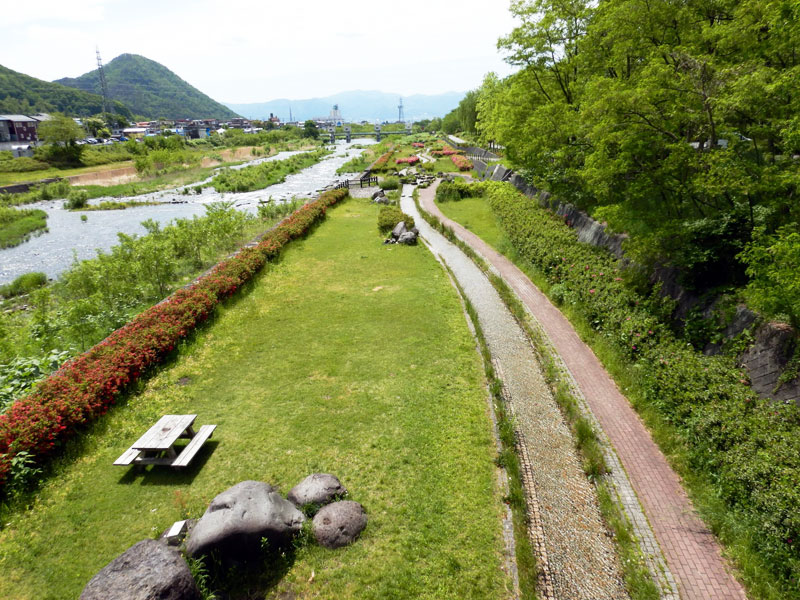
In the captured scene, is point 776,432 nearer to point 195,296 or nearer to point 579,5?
point 195,296

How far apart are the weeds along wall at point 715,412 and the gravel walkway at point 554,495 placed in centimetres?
251

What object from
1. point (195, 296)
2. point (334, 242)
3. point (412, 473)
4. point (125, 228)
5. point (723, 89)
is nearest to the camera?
point (412, 473)

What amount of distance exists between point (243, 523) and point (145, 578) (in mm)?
1521

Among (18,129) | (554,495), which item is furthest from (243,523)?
(18,129)

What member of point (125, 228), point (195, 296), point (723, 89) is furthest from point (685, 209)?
point (125, 228)

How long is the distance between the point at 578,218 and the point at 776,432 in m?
15.6

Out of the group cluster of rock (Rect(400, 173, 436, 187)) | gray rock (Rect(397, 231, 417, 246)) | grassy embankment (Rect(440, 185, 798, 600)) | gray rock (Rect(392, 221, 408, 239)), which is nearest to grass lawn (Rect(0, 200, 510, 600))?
grassy embankment (Rect(440, 185, 798, 600))

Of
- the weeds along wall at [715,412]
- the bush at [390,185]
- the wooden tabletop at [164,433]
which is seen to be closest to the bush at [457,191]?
the bush at [390,185]

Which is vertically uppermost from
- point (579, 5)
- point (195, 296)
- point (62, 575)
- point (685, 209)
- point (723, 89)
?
point (579, 5)

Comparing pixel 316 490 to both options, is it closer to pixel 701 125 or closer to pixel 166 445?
pixel 166 445

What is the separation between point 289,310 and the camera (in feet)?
56.3

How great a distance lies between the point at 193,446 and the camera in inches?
358

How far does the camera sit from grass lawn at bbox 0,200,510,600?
22.5ft

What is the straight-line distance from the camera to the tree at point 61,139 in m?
69.3
